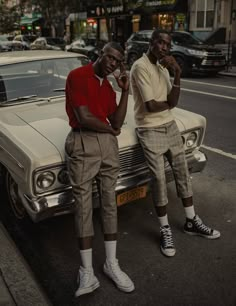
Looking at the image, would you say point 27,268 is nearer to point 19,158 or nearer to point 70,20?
point 19,158

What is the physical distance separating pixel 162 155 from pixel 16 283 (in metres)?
1.64

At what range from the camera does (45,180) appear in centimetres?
337

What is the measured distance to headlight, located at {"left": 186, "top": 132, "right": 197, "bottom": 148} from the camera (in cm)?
421

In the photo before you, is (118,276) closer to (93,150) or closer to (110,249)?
(110,249)

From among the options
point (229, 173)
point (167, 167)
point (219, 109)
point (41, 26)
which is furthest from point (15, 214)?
point (41, 26)

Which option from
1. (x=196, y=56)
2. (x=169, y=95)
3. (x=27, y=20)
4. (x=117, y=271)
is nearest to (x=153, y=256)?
(x=117, y=271)

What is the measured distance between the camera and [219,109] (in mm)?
9648

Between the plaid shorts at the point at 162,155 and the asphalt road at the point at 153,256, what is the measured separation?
0.52 m

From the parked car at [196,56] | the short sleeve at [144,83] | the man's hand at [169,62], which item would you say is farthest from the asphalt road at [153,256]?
the parked car at [196,56]

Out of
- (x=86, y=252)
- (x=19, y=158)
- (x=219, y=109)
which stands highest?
(x=19, y=158)

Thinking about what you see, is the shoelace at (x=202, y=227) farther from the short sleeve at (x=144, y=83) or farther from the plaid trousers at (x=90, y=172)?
the short sleeve at (x=144, y=83)

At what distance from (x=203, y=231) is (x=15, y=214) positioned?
6.60 ft

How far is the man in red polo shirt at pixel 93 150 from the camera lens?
2.95m

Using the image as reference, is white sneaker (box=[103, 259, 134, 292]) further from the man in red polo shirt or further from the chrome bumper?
the chrome bumper
